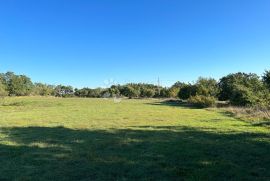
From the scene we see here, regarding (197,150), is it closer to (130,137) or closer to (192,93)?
(130,137)

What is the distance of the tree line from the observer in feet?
139

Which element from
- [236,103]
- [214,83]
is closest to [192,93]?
[214,83]

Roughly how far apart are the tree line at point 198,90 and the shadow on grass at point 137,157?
22.5m

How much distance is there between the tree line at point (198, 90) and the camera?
42503 mm

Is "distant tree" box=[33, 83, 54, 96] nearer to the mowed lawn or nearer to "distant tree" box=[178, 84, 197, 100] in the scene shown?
"distant tree" box=[178, 84, 197, 100]

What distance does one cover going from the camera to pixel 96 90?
161 m

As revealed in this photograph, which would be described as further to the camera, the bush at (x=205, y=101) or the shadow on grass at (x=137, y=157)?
the bush at (x=205, y=101)

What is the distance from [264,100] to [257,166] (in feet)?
103

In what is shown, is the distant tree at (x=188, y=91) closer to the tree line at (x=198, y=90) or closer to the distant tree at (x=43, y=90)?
the tree line at (x=198, y=90)

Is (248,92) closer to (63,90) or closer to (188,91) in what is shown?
(188,91)

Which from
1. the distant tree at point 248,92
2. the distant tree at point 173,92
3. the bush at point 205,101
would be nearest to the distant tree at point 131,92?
the distant tree at point 173,92

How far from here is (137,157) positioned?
10.3 metres

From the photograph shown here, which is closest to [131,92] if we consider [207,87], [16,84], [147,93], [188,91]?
[147,93]

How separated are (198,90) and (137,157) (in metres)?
56.0
